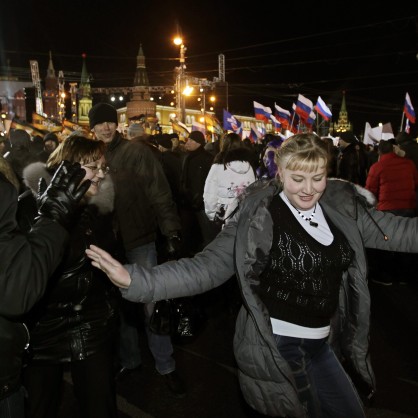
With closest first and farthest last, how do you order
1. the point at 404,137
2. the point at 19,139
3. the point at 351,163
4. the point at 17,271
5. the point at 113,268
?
the point at 17,271
the point at 113,268
the point at 19,139
the point at 404,137
the point at 351,163

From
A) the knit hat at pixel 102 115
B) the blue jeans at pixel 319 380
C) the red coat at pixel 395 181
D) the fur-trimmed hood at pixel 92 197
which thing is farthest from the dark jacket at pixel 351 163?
the blue jeans at pixel 319 380

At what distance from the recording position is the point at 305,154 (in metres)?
2.63

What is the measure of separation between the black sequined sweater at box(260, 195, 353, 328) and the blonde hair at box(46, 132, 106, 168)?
4.14 ft

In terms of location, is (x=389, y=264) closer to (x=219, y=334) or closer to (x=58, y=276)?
(x=219, y=334)

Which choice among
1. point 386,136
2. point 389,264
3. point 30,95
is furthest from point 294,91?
point 389,264

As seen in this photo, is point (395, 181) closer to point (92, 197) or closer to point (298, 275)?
point (298, 275)

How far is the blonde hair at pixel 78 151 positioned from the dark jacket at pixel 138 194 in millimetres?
1060

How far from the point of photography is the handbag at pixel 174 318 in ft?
12.9

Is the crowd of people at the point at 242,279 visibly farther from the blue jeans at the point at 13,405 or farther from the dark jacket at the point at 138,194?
the dark jacket at the point at 138,194

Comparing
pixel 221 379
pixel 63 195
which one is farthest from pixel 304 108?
pixel 63 195

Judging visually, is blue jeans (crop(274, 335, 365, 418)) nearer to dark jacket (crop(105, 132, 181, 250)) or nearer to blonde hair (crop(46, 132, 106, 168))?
blonde hair (crop(46, 132, 106, 168))

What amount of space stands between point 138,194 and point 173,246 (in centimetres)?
57

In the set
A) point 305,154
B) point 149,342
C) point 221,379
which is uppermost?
point 305,154

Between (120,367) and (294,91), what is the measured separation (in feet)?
250
